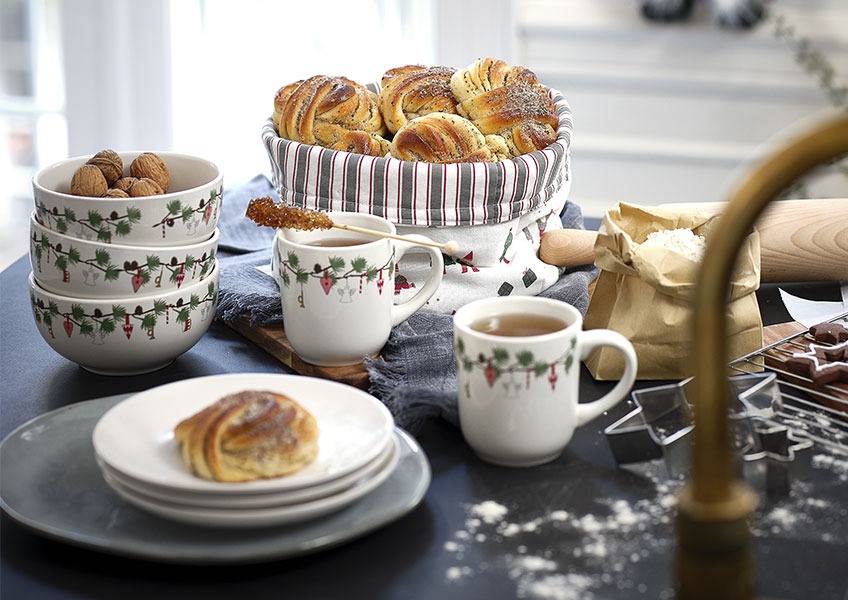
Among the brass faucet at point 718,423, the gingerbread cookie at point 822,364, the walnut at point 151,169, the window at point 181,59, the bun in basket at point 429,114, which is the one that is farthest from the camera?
the window at point 181,59

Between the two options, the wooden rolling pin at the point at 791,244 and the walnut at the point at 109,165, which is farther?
the wooden rolling pin at the point at 791,244

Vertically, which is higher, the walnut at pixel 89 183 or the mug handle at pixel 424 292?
the walnut at pixel 89 183

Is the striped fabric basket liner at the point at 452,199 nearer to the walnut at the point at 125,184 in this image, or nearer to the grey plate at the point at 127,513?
the walnut at the point at 125,184

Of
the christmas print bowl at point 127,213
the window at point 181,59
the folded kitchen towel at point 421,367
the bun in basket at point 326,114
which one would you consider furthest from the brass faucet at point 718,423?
the window at point 181,59

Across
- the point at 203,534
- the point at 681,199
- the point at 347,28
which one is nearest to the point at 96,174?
the point at 203,534

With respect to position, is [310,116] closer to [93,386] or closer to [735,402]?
[93,386]

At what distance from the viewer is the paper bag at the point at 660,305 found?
104cm

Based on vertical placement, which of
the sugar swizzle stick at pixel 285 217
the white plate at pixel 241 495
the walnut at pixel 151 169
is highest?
the walnut at pixel 151 169

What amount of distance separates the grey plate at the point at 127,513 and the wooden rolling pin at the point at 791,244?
0.49 m

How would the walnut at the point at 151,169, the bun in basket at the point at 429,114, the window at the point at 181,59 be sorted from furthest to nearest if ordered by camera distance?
1. the window at the point at 181,59
2. the bun in basket at the point at 429,114
3. the walnut at the point at 151,169

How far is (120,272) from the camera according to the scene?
100 centimetres

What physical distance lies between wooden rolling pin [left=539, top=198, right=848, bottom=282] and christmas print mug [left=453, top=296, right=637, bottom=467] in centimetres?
38

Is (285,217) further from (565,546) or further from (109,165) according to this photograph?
(565,546)

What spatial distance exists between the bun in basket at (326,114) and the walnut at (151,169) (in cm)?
20
